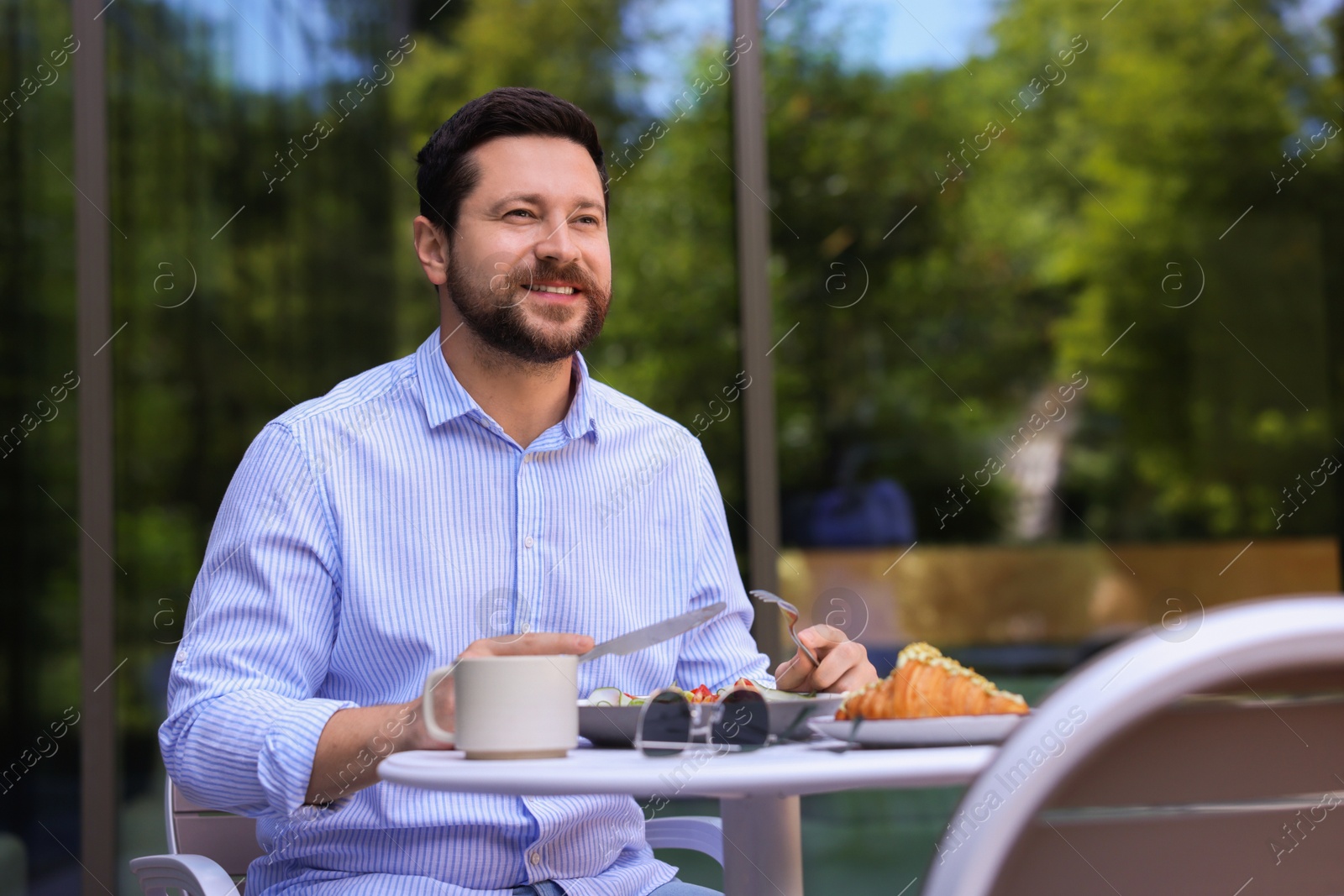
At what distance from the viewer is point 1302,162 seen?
184 inches

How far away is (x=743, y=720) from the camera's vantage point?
1100mm

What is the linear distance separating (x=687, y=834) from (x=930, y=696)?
Answer: 838 mm

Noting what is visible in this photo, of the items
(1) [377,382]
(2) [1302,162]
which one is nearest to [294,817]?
(1) [377,382]

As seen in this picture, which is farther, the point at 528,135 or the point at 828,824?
the point at 828,824

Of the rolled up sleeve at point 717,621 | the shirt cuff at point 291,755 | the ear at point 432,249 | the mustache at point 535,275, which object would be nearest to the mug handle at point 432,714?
the shirt cuff at point 291,755

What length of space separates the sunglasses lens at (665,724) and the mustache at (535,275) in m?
0.87

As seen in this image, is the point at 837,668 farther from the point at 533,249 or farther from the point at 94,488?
the point at 94,488

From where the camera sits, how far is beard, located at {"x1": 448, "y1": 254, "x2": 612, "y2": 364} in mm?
1781

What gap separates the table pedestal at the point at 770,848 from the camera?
1291 mm

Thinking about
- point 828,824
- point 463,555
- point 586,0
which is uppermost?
point 586,0

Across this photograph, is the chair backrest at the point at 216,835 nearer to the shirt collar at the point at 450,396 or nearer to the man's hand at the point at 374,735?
the man's hand at the point at 374,735

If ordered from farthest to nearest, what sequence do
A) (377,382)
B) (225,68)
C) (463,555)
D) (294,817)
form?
1. (225,68)
2. (377,382)
3. (463,555)
4. (294,817)

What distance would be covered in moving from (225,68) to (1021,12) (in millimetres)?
2847

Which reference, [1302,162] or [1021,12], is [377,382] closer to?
[1021,12]
